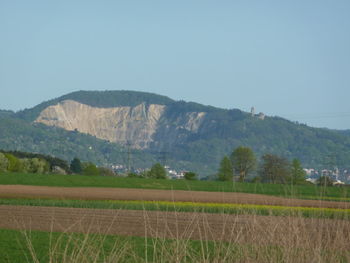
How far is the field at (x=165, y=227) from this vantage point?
1148 cm

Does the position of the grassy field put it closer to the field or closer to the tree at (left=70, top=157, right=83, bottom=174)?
the field

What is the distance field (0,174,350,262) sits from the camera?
11484mm

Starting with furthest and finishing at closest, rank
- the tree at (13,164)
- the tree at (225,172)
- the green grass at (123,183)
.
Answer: the tree at (225,172) < the tree at (13,164) < the green grass at (123,183)

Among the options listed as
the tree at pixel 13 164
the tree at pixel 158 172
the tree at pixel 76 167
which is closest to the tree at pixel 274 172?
the tree at pixel 13 164

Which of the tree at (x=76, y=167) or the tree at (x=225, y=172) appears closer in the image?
the tree at (x=225, y=172)

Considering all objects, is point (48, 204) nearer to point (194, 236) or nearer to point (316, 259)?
point (194, 236)

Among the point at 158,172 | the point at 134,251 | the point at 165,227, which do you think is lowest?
the point at 158,172

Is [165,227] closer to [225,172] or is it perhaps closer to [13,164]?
[225,172]

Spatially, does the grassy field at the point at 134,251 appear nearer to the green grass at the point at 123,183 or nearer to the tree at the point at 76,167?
the green grass at the point at 123,183

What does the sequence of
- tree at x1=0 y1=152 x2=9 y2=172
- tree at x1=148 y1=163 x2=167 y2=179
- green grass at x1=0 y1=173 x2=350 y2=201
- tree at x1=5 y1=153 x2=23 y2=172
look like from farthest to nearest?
tree at x1=148 y1=163 x2=167 y2=179 < tree at x1=5 y1=153 x2=23 y2=172 < tree at x1=0 y1=152 x2=9 y2=172 < green grass at x1=0 y1=173 x2=350 y2=201

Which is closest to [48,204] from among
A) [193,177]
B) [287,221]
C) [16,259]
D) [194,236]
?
[194,236]

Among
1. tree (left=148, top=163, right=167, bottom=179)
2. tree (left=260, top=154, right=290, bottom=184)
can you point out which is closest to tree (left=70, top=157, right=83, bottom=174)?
tree (left=148, top=163, right=167, bottom=179)

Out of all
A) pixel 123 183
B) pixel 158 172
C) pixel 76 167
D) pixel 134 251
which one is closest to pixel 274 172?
pixel 134 251

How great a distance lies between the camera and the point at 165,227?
1087 centimetres
